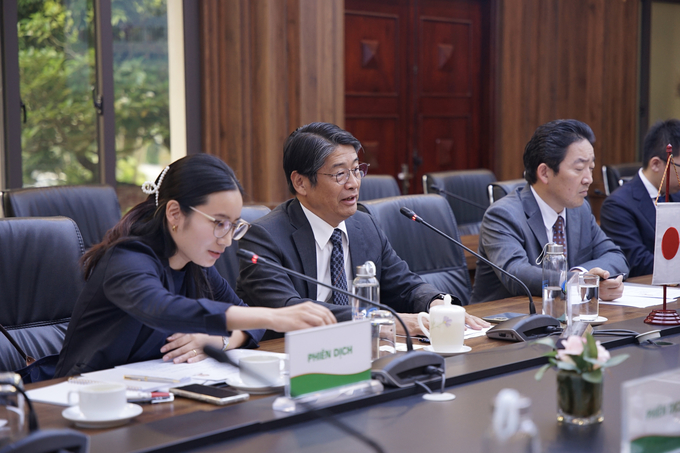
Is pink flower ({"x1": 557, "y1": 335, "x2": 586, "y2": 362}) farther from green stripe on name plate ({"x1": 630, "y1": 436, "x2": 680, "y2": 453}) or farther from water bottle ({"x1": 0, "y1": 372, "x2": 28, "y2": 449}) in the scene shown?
water bottle ({"x1": 0, "y1": 372, "x2": 28, "y2": 449})

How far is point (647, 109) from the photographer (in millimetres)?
6891

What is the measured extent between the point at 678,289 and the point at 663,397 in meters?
1.57

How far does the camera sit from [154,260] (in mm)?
1750

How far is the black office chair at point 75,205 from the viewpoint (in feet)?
9.32

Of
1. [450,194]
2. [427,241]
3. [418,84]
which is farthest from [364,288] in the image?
[418,84]

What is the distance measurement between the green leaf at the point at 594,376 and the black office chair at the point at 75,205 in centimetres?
220

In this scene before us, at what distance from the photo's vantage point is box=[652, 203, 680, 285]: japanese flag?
1989 millimetres

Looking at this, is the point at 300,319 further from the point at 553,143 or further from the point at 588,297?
the point at 553,143

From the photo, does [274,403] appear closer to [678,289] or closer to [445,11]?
[678,289]

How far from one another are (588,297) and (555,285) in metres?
0.12

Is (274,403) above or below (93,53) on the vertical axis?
below

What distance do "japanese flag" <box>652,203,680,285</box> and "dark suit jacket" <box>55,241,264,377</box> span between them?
3.36 feet

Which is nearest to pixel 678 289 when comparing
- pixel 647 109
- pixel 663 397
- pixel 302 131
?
pixel 302 131

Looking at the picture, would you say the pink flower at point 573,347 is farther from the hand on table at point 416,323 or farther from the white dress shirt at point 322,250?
the white dress shirt at point 322,250
